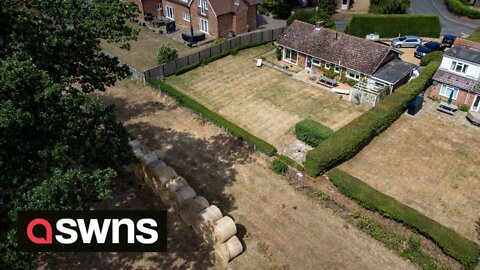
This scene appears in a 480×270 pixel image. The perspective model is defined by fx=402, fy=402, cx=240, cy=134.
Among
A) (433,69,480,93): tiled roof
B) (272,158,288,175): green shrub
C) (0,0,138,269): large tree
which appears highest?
(0,0,138,269): large tree

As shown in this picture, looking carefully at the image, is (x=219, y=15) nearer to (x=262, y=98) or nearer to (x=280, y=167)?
(x=262, y=98)

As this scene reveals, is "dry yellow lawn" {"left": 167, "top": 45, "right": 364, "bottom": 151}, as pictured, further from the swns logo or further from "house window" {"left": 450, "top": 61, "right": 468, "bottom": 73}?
the swns logo

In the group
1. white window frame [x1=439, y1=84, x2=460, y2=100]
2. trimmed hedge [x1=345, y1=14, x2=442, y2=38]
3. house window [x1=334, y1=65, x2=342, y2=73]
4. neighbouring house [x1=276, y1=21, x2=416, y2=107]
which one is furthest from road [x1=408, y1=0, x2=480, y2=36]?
house window [x1=334, y1=65, x2=342, y2=73]

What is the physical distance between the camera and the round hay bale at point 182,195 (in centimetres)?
2639

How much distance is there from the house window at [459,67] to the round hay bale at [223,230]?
28.4 meters

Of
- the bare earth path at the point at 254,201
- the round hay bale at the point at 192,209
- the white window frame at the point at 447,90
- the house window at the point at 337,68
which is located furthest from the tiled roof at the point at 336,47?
the round hay bale at the point at 192,209

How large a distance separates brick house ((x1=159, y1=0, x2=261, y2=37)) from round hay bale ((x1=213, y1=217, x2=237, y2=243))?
34996mm

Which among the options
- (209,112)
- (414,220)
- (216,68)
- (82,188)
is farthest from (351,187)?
(216,68)

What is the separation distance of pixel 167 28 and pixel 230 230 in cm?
3955

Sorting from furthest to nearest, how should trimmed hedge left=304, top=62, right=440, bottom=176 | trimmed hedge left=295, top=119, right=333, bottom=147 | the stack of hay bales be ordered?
trimmed hedge left=295, top=119, right=333, bottom=147 → trimmed hedge left=304, top=62, right=440, bottom=176 → the stack of hay bales

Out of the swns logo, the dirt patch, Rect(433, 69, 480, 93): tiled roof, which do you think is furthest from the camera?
Rect(433, 69, 480, 93): tiled roof

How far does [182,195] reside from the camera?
1042 inches

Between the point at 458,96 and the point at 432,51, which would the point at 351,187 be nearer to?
the point at 458,96

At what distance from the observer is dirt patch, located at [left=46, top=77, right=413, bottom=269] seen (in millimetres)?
24703
